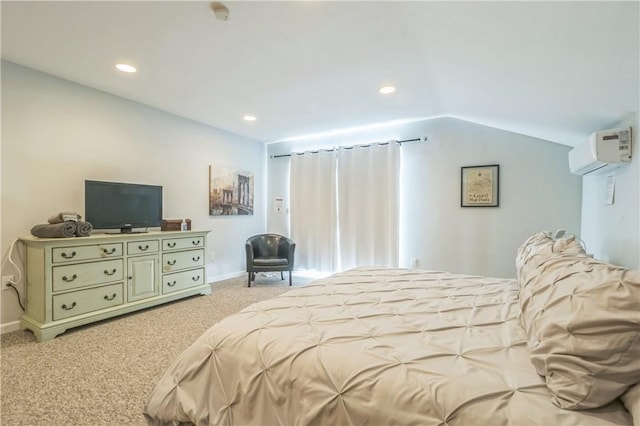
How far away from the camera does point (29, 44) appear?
248cm

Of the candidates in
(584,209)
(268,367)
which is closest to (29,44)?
(268,367)

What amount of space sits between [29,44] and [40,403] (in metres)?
2.77

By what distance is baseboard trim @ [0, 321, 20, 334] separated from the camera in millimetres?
2775

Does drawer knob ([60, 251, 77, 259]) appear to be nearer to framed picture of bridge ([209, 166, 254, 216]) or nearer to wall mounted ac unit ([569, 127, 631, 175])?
framed picture of bridge ([209, 166, 254, 216])

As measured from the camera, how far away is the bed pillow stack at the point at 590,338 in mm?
820

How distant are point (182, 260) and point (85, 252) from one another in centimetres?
111

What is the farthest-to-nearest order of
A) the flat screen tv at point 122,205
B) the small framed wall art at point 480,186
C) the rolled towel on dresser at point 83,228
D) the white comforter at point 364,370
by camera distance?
the small framed wall art at point 480,186 → the flat screen tv at point 122,205 → the rolled towel on dresser at point 83,228 → the white comforter at point 364,370

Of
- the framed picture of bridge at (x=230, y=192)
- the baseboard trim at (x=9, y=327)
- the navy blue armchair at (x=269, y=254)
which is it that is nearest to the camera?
the baseboard trim at (x=9, y=327)

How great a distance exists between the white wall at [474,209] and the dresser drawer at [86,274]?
375 cm

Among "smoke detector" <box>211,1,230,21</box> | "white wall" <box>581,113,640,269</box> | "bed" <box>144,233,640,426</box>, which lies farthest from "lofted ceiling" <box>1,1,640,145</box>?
"bed" <box>144,233,640,426</box>

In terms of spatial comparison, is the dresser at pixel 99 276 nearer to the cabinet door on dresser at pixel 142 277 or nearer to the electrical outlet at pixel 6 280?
the cabinet door on dresser at pixel 142 277

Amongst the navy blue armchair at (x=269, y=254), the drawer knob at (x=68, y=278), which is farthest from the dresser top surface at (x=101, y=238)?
the navy blue armchair at (x=269, y=254)

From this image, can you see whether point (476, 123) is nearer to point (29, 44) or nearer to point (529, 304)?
point (529, 304)

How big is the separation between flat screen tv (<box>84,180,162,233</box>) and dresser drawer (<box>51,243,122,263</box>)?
35 centimetres
